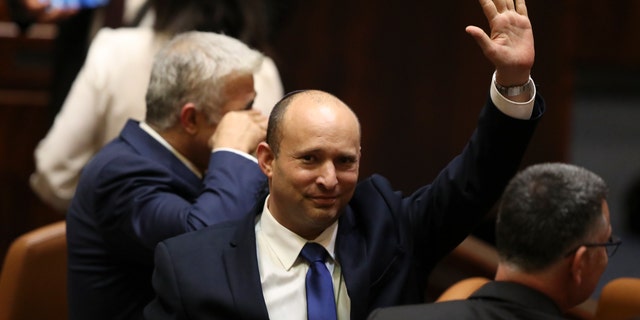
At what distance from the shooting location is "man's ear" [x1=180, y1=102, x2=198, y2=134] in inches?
118

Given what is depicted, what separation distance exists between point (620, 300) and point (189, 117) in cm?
107

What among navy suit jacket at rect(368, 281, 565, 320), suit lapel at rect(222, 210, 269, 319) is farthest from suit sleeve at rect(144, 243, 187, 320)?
navy suit jacket at rect(368, 281, 565, 320)

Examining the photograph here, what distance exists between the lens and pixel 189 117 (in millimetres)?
2992

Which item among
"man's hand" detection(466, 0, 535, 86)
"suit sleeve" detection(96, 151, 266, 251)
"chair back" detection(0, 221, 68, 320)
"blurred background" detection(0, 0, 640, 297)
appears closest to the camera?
"man's hand" detection(466, 0, 535, 86)

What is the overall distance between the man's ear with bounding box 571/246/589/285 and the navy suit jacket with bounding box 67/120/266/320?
33.8 inches

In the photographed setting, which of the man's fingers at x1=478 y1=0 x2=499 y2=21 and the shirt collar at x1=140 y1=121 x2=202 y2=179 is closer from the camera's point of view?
the man's fingers at x1=478 y1=0 x2=499 y2=21

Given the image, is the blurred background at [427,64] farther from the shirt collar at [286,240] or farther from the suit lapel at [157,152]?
the shirt collar at [286,240]

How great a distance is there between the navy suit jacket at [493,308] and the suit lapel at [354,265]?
24 centimetres

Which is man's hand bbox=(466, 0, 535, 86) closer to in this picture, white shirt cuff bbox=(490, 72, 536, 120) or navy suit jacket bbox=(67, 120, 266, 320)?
white shirt cuff bbox=(490, 72, 536, 120)

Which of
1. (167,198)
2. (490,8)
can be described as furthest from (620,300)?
(167,198)

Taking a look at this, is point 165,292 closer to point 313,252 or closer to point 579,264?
point 313,252

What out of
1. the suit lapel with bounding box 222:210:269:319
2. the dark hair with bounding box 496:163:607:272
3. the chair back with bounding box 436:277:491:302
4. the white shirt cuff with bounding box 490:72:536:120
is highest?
the white shirt cuff with bounding box 490:72:536:120

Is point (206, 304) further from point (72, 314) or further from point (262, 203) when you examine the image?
point (72, 314)

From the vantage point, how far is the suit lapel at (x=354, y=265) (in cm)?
248
